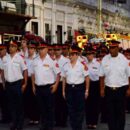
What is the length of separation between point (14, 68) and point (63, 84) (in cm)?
113

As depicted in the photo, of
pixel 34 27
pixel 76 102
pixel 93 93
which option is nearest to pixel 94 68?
pixel 93 93

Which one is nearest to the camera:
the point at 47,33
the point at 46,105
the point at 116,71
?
the point at 116,71

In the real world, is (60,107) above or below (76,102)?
below

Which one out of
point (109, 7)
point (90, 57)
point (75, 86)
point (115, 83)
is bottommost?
point (75, 86)

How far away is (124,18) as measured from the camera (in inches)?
2785

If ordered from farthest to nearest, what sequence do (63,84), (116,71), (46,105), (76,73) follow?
(46,105) < (63,84) < (76,73) < (116,71)

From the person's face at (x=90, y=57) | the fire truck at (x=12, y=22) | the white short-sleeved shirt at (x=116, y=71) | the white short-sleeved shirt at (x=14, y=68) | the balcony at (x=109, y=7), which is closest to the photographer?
the white short-sleeved shirt at (x=116, y=71)

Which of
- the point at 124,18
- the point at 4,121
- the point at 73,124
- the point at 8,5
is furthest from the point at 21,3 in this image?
the point at 124,18

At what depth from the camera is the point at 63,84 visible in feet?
35.1

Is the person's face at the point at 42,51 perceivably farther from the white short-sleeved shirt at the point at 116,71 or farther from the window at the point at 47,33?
the window at the point at 47,33

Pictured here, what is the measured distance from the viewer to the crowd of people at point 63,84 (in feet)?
32.7

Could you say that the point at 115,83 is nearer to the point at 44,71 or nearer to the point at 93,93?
the point at 44,71

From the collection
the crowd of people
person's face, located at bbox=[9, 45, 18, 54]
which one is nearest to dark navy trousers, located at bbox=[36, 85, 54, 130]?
the crowd of people

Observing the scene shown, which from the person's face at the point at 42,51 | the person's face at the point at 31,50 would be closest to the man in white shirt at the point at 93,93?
the person's face at the point at 31,50
